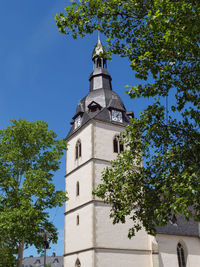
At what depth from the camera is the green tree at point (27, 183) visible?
17.0m

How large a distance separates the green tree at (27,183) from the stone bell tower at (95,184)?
26.7 ft

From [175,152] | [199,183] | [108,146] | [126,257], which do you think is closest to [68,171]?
[108,146]

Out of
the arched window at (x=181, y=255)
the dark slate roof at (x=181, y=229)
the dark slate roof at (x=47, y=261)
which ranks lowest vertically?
the dark slate roof at (x=47, y=261)

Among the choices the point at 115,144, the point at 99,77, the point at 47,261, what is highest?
the point at 99,77

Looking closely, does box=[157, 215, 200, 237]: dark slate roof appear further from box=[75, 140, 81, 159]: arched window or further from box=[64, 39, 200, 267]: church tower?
box=[75, 140, 81, 159]: arched window

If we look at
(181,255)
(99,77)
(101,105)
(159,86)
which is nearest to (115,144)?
(101,105)

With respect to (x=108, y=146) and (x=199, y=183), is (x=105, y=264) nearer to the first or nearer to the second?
(x=108, y=146)

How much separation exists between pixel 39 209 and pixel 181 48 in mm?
12645

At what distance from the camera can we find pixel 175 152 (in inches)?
476

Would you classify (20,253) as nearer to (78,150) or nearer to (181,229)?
(78,150)

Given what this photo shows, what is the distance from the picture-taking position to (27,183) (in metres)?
18.1

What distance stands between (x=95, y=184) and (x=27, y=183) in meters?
10.7

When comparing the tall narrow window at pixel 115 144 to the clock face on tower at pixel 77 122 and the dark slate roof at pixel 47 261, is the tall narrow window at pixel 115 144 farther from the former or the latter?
the dark slate roof at pixel 47 261

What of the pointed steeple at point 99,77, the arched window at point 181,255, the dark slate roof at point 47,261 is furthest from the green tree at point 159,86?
the dark slate roof at point 47,261
